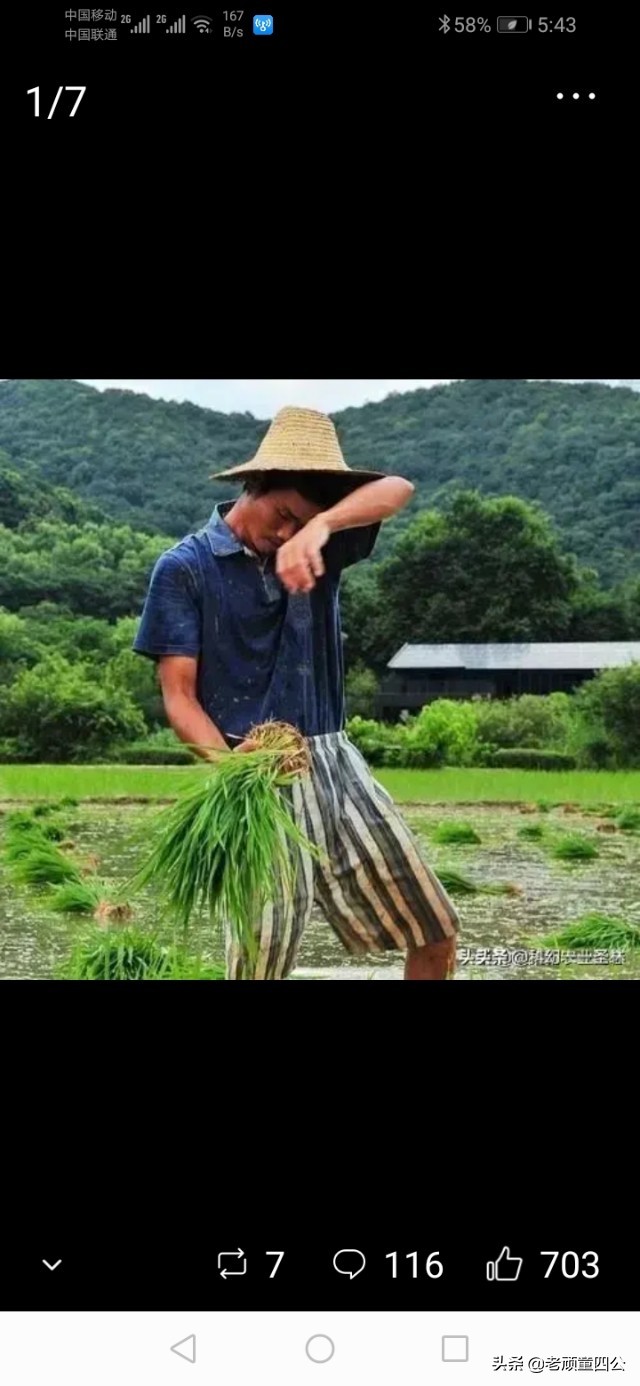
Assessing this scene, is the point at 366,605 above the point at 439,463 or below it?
below

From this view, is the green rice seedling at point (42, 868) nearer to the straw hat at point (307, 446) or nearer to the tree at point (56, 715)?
the tree at point (56, 715)

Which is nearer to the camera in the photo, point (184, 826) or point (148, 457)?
point (184, 826)

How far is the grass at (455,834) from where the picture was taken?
4.84 m

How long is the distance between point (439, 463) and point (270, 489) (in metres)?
0.50

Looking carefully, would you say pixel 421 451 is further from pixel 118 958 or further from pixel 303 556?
pixel 118 958

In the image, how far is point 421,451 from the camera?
4.91 meters

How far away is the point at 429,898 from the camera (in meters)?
4.79

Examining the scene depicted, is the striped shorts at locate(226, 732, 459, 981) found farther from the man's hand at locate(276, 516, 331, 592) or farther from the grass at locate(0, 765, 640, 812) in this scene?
the man's hand at locate(276, 516, 331, 592)

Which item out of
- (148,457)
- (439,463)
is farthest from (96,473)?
(439,463)

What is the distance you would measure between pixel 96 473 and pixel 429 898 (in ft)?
4.95

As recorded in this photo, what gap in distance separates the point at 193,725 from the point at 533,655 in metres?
0.97

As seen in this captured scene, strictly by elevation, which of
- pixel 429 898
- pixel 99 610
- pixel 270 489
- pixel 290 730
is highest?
pixel 270 489
